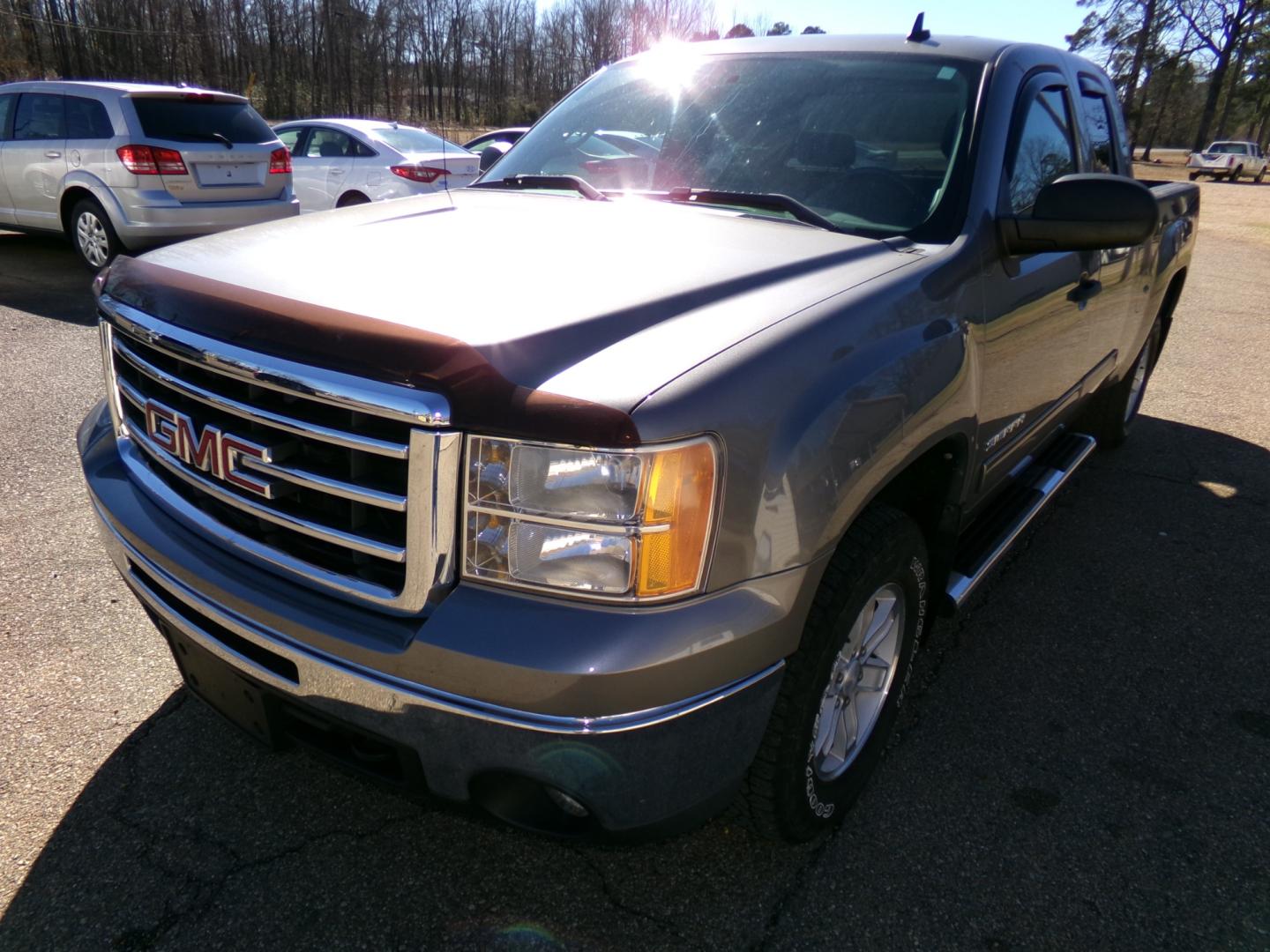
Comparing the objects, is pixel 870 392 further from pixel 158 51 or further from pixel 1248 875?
pixel 158 51

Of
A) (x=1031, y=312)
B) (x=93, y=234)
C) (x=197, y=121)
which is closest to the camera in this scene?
(x=1031, y=312)

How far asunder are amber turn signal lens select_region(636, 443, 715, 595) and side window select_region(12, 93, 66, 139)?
9.34 meters

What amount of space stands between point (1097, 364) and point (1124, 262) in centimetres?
41

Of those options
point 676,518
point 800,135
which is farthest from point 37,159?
point 676,518

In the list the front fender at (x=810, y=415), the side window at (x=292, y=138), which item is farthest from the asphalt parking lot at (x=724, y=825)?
the side window at (x=292, y=138)

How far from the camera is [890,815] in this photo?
240 centimetres

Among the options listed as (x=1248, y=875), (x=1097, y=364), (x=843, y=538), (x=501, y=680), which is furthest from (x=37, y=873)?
(x=1097, y=364)

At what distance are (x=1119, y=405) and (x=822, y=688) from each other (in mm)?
3853

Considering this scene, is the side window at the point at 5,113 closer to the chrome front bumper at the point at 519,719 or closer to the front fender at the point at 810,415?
the chrome front bumper at the point at 519,719

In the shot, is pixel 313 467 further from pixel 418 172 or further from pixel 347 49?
pixel 347 49

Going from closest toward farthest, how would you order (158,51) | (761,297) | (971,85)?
(761,297) < (971,85) < (158,51)

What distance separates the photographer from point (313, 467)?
1.74 m

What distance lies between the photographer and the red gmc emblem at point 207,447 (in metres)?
1.79

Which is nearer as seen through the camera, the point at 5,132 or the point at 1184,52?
the point at 5,132
